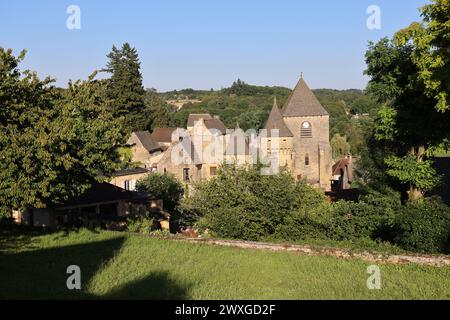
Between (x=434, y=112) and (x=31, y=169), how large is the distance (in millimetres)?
18464

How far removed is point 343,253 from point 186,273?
571 centimetres

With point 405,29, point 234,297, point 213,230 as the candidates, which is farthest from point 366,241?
point 234,297

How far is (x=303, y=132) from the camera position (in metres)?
52.3

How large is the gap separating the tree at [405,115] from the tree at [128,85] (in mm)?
48625

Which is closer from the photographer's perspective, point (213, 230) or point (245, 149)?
point (213, 230)

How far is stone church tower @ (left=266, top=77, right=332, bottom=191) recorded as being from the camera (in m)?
51.3

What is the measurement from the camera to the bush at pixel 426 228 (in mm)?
20062

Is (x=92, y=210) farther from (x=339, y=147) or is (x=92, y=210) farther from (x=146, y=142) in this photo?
(x=339, y=147)

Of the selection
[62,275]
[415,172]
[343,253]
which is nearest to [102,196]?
[62,275]

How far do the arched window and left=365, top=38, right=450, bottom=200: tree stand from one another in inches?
917

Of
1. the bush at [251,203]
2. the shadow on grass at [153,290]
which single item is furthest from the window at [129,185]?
the shadow on grass at [153,290]

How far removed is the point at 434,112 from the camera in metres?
24.8

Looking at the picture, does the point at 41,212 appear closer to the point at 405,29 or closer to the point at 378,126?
the point at 378,126

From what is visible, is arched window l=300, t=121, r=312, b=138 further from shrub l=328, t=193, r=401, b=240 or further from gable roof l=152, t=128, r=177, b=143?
gable roof l=152, t=128, r=177, b=143
